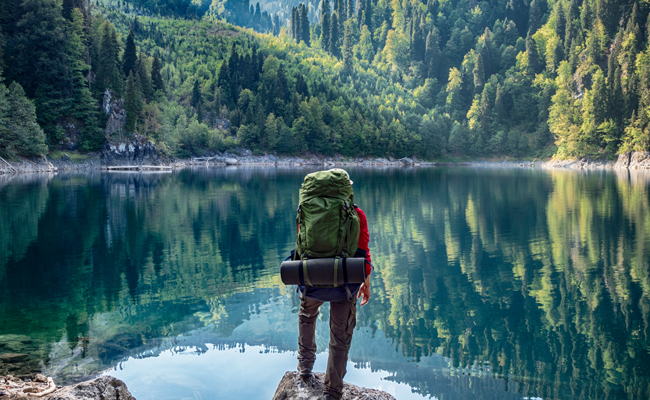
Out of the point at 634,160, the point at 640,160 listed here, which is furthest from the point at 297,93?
the point at 640,160

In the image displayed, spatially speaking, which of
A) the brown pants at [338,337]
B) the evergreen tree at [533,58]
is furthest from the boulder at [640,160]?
the brown pants at [338,337]

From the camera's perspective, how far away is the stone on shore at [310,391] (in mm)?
6008

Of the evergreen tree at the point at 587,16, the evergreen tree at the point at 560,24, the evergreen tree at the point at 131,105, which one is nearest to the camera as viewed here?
the evergreen tree at the point at 131,105

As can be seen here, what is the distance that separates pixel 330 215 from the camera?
5453 mm

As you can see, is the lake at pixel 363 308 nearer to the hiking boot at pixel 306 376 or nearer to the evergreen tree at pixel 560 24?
the hiking boot at pixel 306 376

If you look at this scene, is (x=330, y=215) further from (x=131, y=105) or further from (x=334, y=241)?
(x=131, y=105)

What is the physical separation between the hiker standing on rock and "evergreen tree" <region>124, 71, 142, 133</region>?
96.6 m

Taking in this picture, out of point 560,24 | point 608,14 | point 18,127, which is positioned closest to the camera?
point 18,127

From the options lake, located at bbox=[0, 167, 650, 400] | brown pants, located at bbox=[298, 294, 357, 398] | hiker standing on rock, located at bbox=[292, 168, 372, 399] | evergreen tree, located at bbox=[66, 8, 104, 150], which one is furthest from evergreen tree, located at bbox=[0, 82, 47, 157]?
brown pants, located at bbox=[298, 294, 357, 398]

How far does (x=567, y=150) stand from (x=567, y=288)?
383 ft

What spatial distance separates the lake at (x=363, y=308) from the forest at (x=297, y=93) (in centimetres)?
6194

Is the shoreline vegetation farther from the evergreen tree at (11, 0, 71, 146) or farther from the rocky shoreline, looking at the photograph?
the evergreen tree at (11, 0, 71, 146)

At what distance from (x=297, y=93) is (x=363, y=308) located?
486 ft

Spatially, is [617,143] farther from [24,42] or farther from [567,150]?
[24,42]
